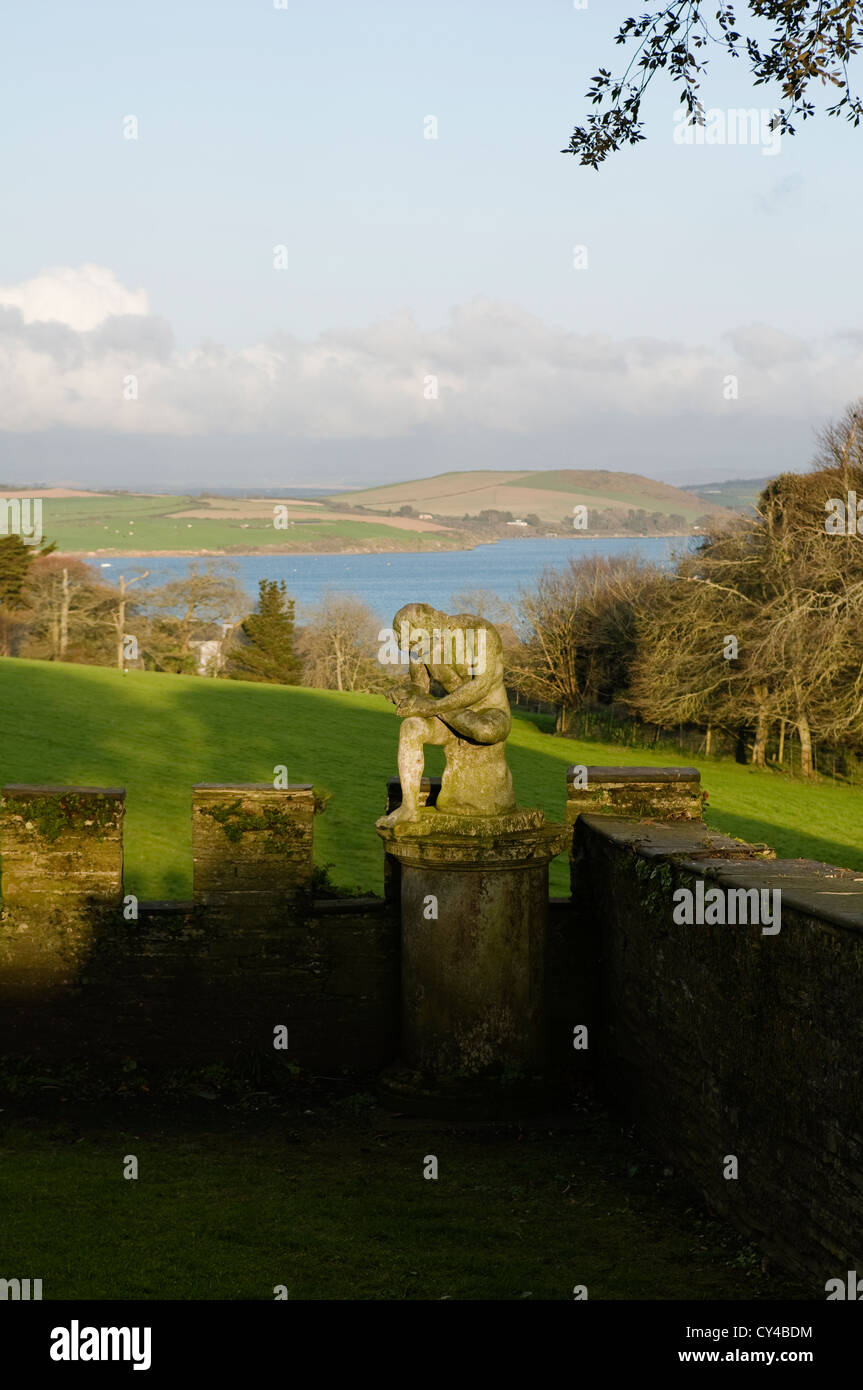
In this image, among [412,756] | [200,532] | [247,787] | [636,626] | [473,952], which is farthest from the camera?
[200,532]

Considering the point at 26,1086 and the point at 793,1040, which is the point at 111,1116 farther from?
the point at 793,1040

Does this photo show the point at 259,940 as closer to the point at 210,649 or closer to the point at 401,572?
the point at 210,649

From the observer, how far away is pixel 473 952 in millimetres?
8961

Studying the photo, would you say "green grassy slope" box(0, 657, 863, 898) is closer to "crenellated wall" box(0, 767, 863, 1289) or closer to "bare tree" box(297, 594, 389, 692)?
"crenellated wall" box(0, 767, 863, 1289)

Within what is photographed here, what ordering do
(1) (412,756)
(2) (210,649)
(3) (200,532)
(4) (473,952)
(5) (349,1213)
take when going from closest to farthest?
(5) (349,1213), (4) (473,952), (1) (412,756), (2) (210,649), (3) (200,532)

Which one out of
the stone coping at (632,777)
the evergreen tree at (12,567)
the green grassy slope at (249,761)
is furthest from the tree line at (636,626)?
the stone coping at (632,777)

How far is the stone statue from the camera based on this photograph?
899 centimetres

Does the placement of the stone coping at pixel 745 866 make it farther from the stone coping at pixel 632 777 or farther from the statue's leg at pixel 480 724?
the statue's leg at pixel 480 724

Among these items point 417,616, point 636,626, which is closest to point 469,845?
point 417,616

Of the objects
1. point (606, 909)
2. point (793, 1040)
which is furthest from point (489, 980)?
point (793, 1040)

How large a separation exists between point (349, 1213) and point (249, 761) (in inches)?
889

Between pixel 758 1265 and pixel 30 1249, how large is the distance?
3355mm

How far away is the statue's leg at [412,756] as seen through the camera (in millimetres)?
9023

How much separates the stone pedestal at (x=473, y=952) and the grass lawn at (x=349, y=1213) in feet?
1.28
